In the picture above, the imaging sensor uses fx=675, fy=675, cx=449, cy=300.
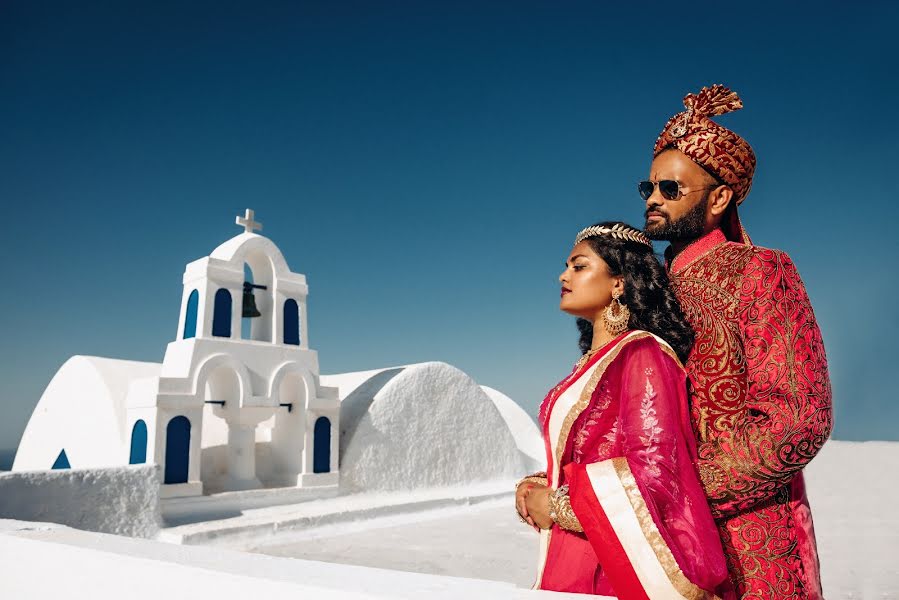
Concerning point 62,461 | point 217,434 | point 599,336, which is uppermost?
point 599,336

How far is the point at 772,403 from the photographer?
158 centimetres

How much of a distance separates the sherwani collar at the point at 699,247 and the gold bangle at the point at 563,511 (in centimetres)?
76

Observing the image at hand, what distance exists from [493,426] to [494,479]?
1.03 m

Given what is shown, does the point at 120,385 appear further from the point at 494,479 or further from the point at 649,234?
the point at 649,234

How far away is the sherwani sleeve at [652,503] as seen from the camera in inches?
57.8

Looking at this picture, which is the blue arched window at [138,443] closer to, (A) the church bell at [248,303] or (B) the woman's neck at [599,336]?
(A) the church bell at [248,303]

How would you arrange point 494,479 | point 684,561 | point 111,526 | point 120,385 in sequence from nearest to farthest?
point 684,561 → point 111,526 → point 120,385 → point 494,479

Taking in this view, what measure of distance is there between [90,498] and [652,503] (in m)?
7.33

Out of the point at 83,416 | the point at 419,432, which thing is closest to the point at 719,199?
the point at 419,432

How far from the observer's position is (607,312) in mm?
1908

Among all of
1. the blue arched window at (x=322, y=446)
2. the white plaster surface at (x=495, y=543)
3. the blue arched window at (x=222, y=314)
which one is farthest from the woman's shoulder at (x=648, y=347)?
the blue arched window at (x=322, y=446)

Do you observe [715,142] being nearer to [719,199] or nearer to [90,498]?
[719,199]

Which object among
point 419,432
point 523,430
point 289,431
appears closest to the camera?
point 289,431

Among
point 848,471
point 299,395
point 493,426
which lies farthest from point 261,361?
point 848,471
